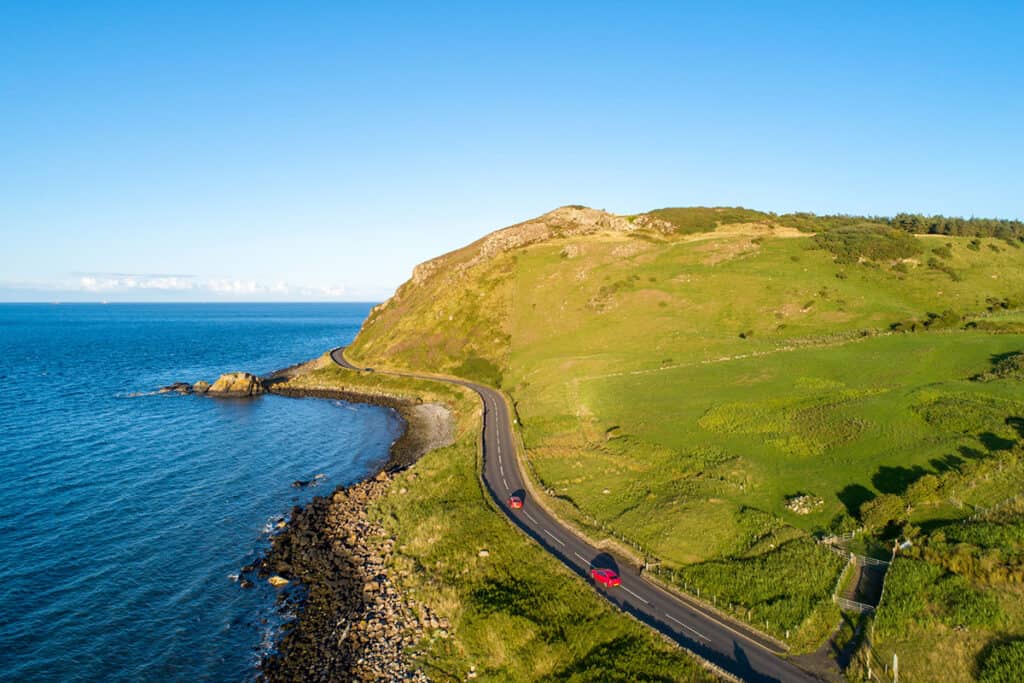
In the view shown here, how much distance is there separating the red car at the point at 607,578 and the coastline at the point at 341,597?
471 inches

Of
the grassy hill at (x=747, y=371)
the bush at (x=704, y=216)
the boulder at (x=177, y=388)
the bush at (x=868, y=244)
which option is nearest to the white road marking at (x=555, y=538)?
the grassy hill at (x=747, y=371)

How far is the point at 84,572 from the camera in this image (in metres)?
46.3

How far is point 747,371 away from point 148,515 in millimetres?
79353

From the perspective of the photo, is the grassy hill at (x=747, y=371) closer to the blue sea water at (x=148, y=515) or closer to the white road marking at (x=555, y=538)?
the white road marking at (x=555, y=538)

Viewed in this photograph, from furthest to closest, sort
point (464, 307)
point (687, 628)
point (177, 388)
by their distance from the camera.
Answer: point (464, 307) → point (177, 388) → point (687, 628)

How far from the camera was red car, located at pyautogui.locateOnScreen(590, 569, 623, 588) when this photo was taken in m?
36.7

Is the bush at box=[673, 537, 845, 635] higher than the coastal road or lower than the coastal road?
higher

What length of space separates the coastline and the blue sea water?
7.43ft

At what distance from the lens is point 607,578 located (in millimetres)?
36812

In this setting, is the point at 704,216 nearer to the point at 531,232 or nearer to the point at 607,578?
the point at 531,232

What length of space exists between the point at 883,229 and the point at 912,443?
115281 millimetres

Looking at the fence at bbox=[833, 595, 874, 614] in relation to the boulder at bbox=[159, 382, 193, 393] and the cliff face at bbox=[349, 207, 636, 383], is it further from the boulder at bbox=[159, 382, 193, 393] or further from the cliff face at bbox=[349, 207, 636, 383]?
the boulder at bbox=[159, 382, 193, 393]


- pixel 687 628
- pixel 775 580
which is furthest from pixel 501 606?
pixel 775 580

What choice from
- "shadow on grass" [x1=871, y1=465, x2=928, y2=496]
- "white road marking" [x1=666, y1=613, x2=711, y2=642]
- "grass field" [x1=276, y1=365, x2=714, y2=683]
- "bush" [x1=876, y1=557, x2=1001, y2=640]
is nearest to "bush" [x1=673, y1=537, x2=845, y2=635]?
"white road marking" [x1=666, y1=613, x2=711, y2=642]
